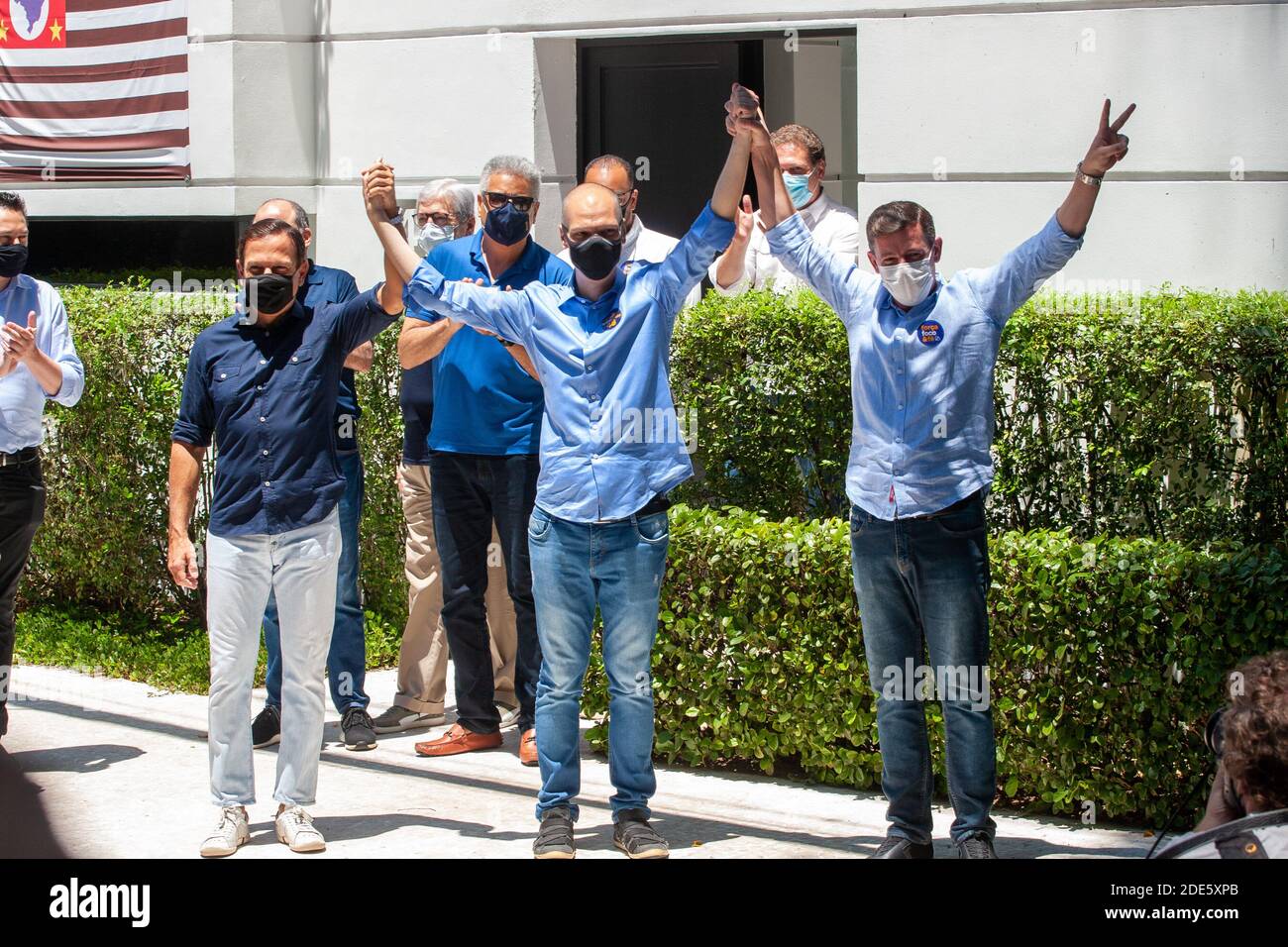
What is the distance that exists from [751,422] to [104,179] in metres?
6.19

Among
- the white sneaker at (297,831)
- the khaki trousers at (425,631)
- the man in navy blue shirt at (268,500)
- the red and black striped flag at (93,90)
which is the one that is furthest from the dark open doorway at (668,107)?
the white sneaker at (297,831)

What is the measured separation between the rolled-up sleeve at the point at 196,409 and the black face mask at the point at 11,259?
1547mm

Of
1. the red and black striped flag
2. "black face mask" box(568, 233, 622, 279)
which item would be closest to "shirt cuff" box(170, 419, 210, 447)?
"black face mask" box(568, 233, 622, 279)

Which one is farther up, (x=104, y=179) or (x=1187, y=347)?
(x=104, y=179)

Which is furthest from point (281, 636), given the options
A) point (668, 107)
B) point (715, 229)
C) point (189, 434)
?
point (668, 107)

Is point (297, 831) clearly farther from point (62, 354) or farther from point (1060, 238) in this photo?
point (1060, 238)

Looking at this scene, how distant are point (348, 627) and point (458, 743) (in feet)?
2.40

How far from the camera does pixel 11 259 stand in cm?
677

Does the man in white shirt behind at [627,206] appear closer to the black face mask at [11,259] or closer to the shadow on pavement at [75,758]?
the black face mask at [11,259]

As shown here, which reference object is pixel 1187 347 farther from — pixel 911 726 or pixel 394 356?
pixel 394 356

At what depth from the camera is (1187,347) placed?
19.6ft

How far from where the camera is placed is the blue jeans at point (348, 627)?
6.92 metres
